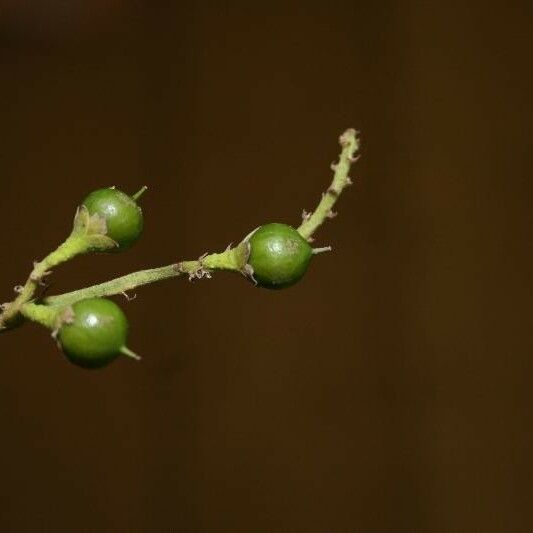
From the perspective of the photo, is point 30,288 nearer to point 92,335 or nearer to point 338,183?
point 92,335

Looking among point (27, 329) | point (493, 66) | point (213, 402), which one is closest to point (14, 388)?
point (27, 329)

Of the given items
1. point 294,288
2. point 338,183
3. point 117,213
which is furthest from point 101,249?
point 294,288

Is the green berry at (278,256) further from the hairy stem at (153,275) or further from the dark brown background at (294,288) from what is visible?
the dark brown background at (294,288)

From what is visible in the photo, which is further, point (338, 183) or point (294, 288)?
point (294, 288)

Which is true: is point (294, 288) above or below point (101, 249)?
above

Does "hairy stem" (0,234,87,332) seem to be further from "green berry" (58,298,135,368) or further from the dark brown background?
the dark brown background

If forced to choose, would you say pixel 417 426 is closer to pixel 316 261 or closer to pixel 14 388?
pixel 316 261

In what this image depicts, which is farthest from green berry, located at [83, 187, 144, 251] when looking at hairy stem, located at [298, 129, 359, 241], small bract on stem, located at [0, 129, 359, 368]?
hairy stem, located at [298, 129, 359, 241]
